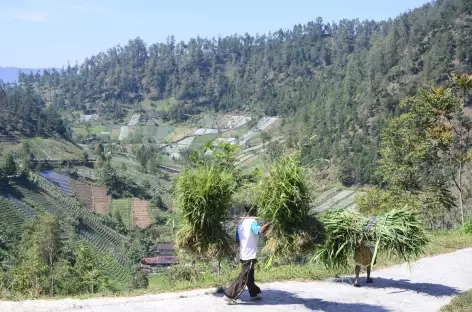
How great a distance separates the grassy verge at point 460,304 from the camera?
8519 millimetres

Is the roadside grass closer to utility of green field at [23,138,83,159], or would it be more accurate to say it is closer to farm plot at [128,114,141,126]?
utility of green field at [23,138,83,159]

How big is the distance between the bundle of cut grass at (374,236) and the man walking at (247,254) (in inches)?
60.0

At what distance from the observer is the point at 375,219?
9789mm

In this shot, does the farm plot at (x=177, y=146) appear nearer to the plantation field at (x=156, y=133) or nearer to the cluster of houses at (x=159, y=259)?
the plantation field at (x=156, y=133)

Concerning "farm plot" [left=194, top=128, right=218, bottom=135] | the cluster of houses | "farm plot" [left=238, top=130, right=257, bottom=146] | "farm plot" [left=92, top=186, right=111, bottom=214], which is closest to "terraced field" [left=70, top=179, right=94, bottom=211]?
"farm plot" [left=92, top=186, right=111, bottom=214]

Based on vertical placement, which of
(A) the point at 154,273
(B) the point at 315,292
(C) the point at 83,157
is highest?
(C) the point at 83,157

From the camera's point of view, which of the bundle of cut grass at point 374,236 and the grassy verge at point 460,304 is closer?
the grassy verge at point 460,304

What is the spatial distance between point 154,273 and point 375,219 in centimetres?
5614

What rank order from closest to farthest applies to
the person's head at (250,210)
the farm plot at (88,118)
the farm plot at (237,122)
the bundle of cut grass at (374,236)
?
the person's head at (250,210)
the bundle of cut grass at (374,236)
the farm plot at (237,122)
the farm plot at (88,118)

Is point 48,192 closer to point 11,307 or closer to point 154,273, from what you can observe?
point 154,273

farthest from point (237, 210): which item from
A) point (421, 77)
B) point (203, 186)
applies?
point (421, 77)

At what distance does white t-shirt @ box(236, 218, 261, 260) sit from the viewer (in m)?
8.48

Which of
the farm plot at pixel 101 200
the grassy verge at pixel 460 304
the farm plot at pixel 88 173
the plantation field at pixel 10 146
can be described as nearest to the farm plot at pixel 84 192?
the farm plot at pixel 101 200

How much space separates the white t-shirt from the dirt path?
2.54 feet
